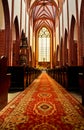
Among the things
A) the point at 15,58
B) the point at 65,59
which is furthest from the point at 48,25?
the point at 15,58

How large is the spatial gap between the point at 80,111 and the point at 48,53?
2977cm

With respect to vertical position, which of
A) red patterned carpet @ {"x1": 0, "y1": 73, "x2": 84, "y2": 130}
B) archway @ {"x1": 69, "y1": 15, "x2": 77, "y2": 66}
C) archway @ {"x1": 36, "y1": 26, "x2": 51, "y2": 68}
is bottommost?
red patterned carpet @ {"x1": 0, "y1": 73, "x2": 84, "y2": 130}

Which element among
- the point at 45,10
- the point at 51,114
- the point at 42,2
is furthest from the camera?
the point at 45,10

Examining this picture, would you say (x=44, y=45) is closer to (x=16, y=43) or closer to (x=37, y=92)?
(x=16, y=43)

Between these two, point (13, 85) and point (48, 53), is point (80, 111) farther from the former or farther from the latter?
point (48, 53)

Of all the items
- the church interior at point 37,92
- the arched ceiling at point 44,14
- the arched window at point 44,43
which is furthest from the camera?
the arched window at point 44,43

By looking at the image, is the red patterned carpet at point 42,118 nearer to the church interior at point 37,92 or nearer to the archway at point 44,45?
the church interior at point 37,92

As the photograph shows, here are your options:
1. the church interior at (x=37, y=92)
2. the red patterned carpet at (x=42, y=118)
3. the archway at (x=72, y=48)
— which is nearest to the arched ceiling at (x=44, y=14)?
the church interior at (x=37, y=92)

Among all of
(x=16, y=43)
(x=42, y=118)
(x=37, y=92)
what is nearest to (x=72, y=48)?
(x=16, y=43)

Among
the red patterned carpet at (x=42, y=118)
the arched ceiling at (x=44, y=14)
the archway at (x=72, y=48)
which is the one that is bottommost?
the red patterned carpet at (x=42, y=118)

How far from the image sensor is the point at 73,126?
224cm

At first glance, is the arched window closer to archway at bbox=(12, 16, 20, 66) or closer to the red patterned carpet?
archway at bbox=(12, 16, 20, 66)

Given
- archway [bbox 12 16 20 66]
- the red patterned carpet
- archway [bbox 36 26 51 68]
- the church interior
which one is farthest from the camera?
archway [bbox 36 26 51 68]

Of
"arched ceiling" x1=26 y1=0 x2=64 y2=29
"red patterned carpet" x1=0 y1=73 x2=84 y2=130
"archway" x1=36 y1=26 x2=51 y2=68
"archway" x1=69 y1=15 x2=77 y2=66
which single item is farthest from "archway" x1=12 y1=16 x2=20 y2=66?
"archway" x1=36 y1=26 x2=51 y2=68
